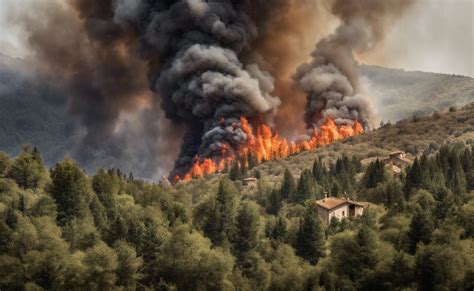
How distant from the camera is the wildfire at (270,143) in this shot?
556ft

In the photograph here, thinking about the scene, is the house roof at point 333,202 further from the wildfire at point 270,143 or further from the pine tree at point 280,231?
the wildfire at point 270,143

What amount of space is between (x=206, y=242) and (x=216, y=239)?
5.79m

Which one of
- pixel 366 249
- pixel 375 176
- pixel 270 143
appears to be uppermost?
pixel 270 143

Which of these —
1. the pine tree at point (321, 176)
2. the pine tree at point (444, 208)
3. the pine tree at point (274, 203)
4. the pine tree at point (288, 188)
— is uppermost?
the pine tree at point (321, 176)

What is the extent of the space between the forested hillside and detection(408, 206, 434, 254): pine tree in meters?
0.10

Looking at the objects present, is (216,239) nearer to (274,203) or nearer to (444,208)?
(444,208)

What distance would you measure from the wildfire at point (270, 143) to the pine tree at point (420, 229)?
321 feet

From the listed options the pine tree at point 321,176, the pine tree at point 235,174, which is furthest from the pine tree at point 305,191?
the pine tree at point 235,174

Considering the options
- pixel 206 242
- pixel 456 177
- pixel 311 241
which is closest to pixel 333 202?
pixel 456 177

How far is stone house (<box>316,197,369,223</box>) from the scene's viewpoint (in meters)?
101

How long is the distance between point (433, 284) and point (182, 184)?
93.4m

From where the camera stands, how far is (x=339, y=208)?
10194 cm

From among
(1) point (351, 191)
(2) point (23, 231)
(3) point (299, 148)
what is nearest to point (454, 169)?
(1) point (351, 191)

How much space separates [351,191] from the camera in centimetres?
11438
